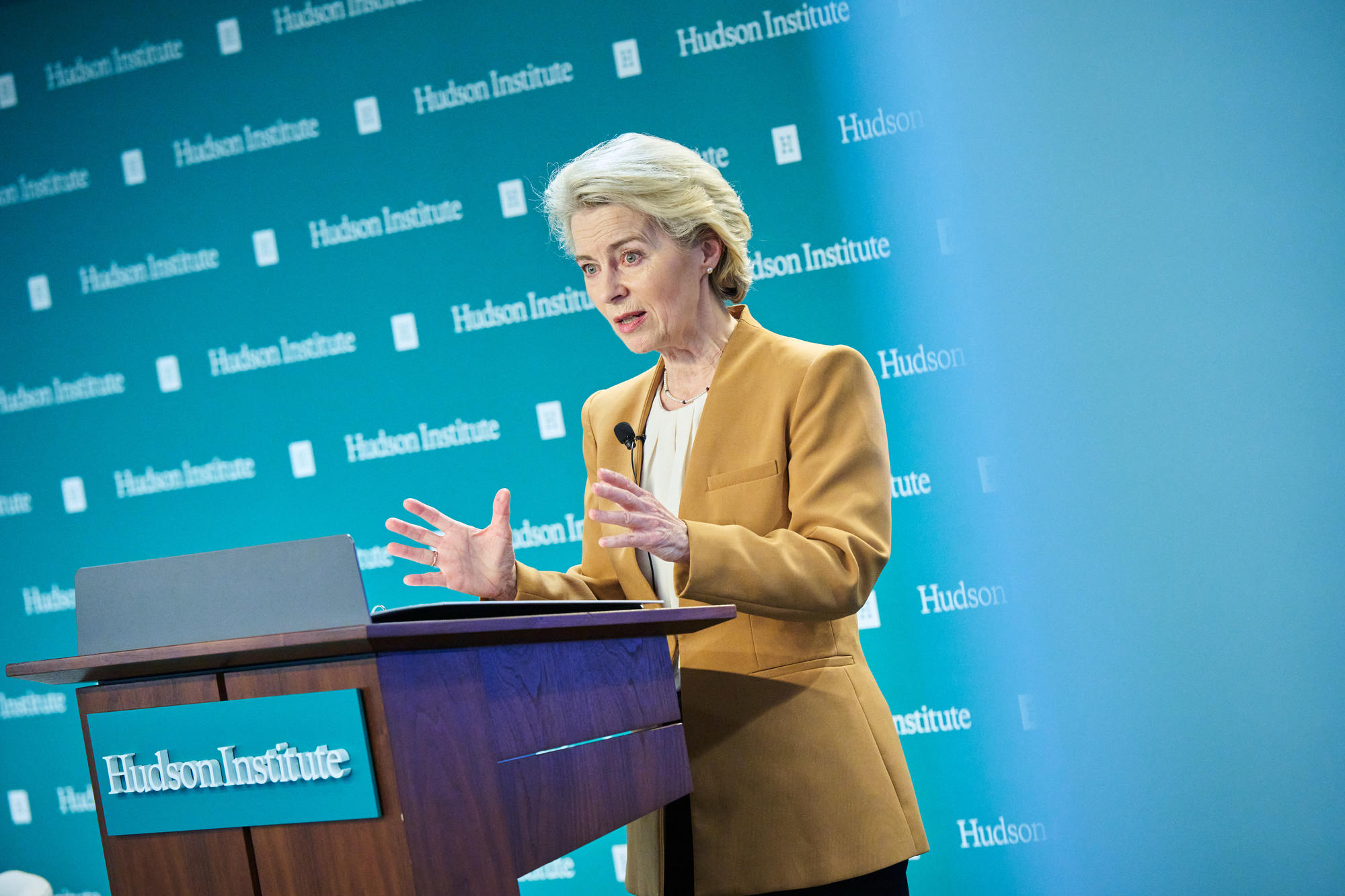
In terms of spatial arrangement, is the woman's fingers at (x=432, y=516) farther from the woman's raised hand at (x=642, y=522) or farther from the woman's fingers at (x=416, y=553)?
the woman's raised hand at (x=642, y=522)

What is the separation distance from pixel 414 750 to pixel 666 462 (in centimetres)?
96

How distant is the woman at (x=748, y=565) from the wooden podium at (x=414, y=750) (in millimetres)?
313

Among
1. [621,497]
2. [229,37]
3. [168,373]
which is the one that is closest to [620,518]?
[621,497]

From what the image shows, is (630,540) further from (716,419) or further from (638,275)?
(638,275)

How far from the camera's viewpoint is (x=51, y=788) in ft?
13.4

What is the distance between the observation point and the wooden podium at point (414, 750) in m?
0.90

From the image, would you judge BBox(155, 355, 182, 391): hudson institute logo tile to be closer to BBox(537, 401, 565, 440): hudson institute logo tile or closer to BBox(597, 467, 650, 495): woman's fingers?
BBox(537, 401, 565, 440): hudson institute logo tile

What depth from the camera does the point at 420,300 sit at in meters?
Answer: 3.78

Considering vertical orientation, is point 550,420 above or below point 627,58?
below

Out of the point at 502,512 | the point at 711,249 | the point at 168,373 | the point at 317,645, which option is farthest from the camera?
the point at 168,373

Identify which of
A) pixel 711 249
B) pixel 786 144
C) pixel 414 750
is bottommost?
pixel 414 750

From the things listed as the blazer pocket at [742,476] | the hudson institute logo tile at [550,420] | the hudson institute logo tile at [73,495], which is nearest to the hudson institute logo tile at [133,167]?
the hudson institute logo tile at [73,495]

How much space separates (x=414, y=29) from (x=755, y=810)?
3201 mm

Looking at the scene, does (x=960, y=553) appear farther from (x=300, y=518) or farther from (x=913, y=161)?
(x=300, y=518)
